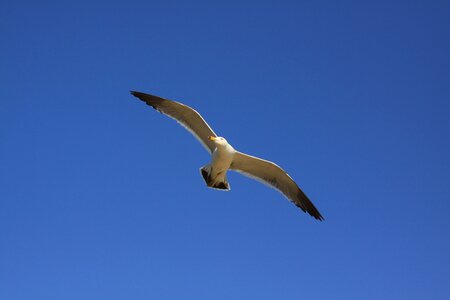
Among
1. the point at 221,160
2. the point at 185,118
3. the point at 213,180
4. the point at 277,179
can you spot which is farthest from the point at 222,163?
the point at 277,179

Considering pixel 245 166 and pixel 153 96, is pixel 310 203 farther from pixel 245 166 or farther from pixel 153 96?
pixel 153 96

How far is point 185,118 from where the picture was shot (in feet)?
51.0

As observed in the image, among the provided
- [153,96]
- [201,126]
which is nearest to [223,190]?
[201,126]

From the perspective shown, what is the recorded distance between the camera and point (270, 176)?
52.5 ft

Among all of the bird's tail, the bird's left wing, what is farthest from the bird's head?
the bird's tail

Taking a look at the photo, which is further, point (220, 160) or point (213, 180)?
point (213, 180)

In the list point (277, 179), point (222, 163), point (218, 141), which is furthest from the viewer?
point (277, 179)

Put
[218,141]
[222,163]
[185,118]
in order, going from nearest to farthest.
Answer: [218,141]
[222,163]
[185,118]

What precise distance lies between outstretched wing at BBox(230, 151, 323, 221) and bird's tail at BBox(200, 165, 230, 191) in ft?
2.25

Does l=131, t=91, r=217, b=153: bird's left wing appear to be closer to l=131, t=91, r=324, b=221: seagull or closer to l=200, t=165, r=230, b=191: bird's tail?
l=131, t=91, r=324, b=221: seagull

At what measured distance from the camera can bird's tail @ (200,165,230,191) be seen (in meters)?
15.1

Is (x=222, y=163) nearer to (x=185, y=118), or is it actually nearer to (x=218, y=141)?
(x=218, y=141)

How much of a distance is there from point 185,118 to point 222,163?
1458 millimetres

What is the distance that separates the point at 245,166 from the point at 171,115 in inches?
85.8
